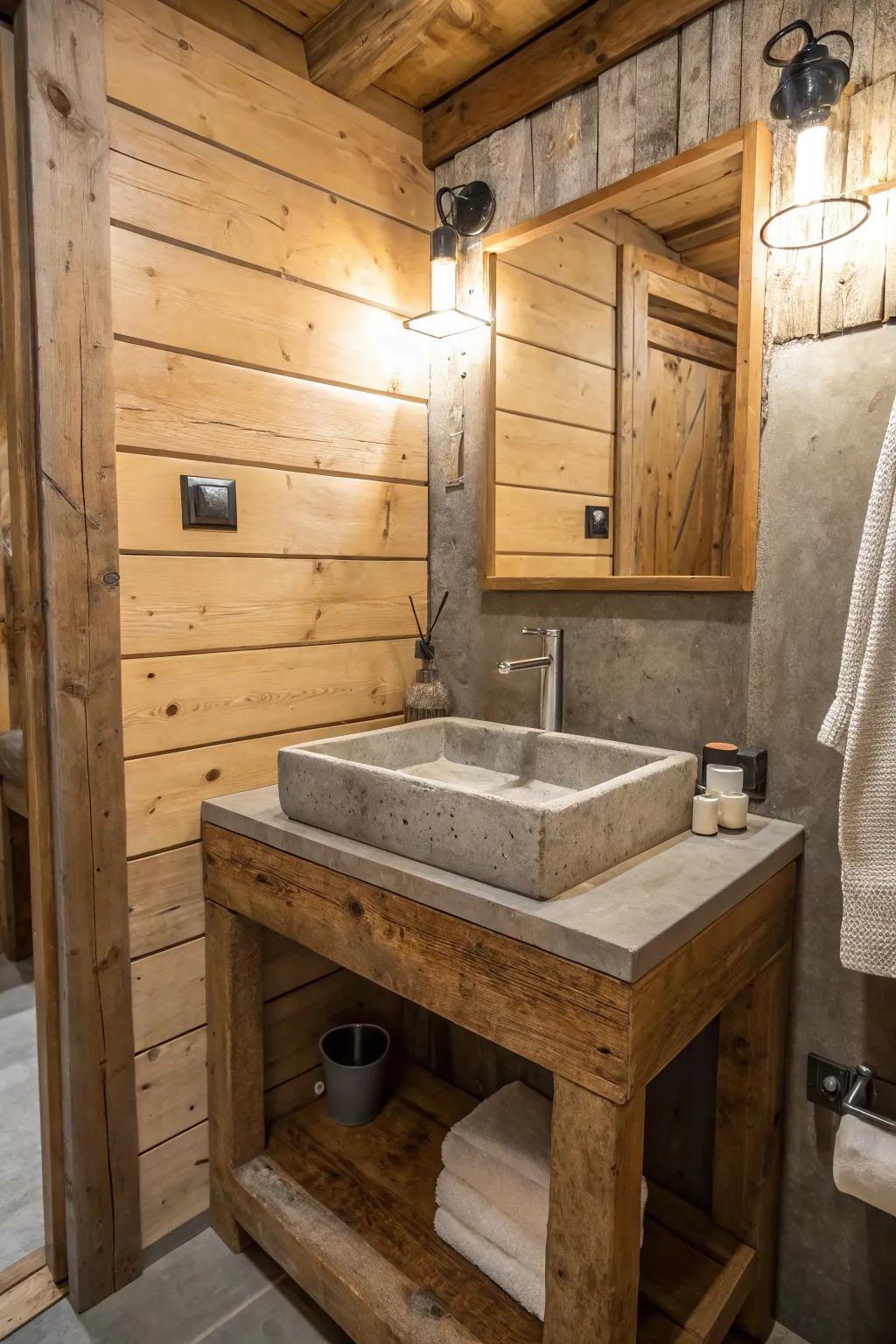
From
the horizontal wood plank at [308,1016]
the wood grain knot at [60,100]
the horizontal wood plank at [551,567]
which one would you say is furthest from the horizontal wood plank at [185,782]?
the wood grain knot at [60,100]

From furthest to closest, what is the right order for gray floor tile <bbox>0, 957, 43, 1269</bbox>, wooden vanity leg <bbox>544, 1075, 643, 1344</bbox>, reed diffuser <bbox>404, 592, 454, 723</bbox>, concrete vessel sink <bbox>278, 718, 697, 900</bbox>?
reed diffuser <bbox>404, 592, 454, 723</bbox>
gray floor tile <bbox>0, 957, 43, 1269</bbox>
concrete vessel sink <bbox>278, 718, 697, 900</bbox>
wooden vanity leg <bbox>544, 1075, 643, 1344</bbox>

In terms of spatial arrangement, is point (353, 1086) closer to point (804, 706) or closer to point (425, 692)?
point (425, 692)

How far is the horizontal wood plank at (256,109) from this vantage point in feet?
4.19

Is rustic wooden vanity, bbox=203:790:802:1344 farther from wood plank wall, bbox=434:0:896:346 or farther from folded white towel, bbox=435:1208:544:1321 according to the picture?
wood plank wall, bbox=434:0:896:346

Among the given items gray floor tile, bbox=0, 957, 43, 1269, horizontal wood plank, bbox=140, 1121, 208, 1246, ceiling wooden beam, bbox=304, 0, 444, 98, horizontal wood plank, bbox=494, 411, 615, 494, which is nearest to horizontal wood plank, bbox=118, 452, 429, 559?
horizontal wood plank, bbox=494, 411, 615, 494

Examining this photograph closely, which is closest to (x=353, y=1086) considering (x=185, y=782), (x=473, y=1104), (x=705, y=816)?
(x=473, y=1104)

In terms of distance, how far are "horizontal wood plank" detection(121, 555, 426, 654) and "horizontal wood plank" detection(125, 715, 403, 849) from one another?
196 mm

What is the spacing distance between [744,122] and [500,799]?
1.16 metres

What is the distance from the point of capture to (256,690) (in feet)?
5.01

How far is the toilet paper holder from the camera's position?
1.15 metres

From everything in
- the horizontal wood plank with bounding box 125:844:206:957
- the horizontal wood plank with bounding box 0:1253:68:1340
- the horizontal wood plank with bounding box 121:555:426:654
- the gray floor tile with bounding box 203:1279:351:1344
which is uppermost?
the horizontal wood plank with bounding box 121:555:426:654

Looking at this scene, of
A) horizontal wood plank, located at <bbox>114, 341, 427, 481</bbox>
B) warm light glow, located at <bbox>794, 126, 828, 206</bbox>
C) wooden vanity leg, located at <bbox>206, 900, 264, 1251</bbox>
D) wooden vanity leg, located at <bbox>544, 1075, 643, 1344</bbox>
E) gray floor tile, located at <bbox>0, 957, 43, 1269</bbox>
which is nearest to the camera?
wooden vanity leg, located at <bbox>544, 1075, 643, 1344</bbox>

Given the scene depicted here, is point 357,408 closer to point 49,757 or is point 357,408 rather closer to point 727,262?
point 727,262

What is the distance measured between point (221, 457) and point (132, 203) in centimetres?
42
